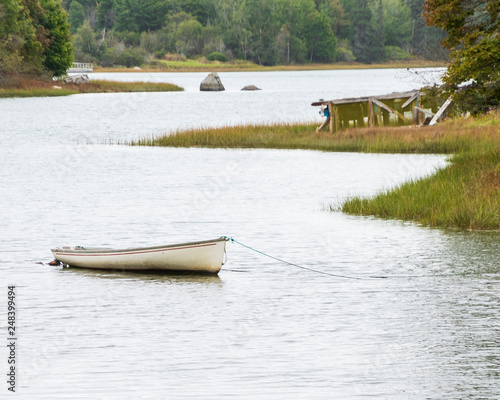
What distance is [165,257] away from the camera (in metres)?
19.2

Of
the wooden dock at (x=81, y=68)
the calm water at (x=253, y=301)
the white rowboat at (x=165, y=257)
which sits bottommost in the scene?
the calm water at (x=253, y=301)

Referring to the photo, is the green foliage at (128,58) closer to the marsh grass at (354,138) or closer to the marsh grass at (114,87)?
the marsh grass at (114,87)

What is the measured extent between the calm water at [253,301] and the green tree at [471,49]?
4.78m

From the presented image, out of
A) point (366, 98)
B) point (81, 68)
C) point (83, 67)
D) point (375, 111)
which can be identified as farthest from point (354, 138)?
point (83, 67)

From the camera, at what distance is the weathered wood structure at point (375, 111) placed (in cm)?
5072

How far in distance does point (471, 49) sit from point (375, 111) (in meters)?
25.6

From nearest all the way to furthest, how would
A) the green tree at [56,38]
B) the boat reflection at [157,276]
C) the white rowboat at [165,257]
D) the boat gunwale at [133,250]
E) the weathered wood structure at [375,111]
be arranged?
1. the boat gunwale at [133,250]
2. the white rowboat at [165,257]
3. the boat reflection at [157,276]
4. the weathered wood structure at [375,111]
5. the green tree at [56,38]

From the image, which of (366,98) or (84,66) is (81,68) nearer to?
(84,66)

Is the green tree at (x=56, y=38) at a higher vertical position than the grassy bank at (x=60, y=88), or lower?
higher

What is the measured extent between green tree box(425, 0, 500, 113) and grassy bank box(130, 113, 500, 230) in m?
2.41

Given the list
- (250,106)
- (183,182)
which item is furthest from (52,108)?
(183,182)

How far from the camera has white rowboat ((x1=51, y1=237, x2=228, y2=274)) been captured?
19000 mm

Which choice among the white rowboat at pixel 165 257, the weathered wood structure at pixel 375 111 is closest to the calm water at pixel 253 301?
the white rowboat at pixel 165 257

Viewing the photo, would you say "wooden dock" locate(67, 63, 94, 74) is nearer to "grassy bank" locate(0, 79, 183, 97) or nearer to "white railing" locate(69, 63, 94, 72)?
"white railing" locate(69, 63, 94, 72)
